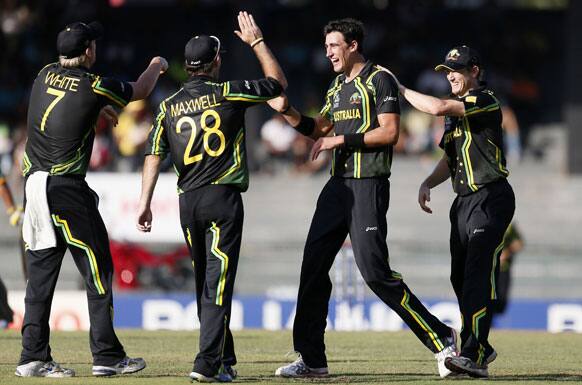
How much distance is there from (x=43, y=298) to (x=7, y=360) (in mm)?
1375

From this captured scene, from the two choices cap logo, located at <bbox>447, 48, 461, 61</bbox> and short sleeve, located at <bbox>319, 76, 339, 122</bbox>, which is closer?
cap logo, located at <bbox>447, 48, 461, 61</bbox>

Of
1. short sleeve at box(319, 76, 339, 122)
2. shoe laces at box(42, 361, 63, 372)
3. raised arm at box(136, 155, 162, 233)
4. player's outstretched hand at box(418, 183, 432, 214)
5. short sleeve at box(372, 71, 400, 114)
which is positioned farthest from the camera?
player's outstretched hand at box(418, 183, 432, 214)

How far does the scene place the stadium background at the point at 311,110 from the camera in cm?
2189

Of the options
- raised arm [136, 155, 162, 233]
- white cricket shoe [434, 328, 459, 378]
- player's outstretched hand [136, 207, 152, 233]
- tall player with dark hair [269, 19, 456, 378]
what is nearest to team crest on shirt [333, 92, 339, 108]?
tall player with dark hair [269, 19, 456, 378]

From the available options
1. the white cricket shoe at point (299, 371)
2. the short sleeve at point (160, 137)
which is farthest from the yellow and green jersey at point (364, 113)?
the white cricket shoe at point (299, 371)

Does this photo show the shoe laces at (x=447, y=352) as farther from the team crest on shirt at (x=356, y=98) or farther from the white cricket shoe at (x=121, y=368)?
the white cricket shoe at (x=121, y=368)

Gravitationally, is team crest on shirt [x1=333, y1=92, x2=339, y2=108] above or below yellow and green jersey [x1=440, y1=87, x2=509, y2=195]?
above

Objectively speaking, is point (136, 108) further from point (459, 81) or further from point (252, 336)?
point (459, 81)

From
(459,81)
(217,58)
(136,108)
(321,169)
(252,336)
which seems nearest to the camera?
(217,58)

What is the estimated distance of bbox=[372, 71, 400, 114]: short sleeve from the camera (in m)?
9.18

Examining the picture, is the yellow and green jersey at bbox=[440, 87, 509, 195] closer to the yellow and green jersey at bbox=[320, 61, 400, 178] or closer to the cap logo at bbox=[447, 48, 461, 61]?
the cap logo at bbox=[447, 48, 461, 61]

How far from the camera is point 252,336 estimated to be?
13.4m

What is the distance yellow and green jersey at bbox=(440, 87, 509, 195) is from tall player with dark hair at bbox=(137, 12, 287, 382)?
4.95 ft


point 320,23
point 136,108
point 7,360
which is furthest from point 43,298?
point 320,23
